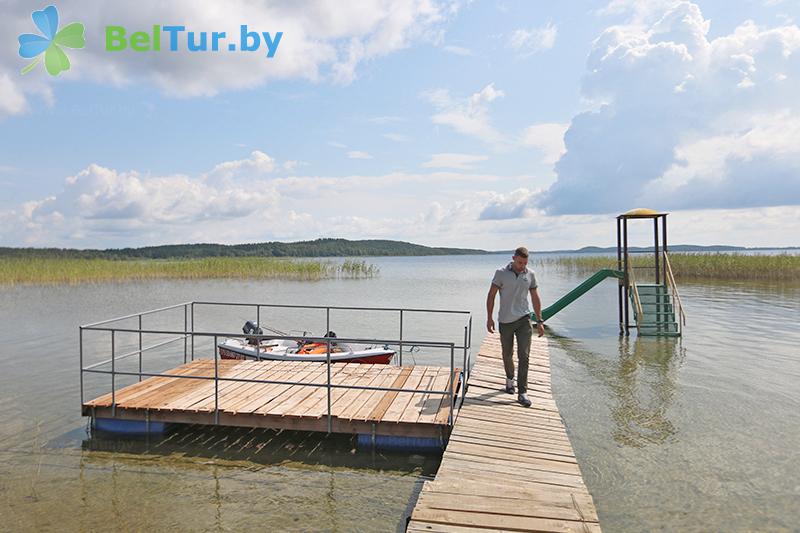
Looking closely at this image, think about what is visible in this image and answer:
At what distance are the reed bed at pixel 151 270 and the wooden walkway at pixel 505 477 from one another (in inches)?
1256

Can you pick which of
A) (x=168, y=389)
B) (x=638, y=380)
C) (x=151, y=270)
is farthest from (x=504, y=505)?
(x=151, y=270)

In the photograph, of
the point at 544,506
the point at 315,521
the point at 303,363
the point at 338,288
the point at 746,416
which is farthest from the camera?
the point at 338,288

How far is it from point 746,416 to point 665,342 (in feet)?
24.1

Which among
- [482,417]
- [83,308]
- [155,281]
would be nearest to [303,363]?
[482,417]

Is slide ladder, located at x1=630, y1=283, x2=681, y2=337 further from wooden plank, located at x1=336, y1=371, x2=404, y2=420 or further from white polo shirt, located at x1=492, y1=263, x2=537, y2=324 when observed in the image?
white polo shirt, located at x1=492, y1=263, x2=537, y2=324

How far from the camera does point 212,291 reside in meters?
30.8

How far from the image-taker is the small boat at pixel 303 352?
1059cm

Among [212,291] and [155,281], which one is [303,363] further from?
[155,281]

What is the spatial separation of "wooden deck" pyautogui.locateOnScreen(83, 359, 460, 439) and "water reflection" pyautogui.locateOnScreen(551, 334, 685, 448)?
278 centimetres

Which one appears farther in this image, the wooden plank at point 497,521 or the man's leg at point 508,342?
the man's leg at point 508,342

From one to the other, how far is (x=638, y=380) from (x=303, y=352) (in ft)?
21.9

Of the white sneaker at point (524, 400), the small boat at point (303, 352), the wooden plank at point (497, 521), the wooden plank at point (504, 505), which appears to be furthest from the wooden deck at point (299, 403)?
the wooden plank at point (497, 521)

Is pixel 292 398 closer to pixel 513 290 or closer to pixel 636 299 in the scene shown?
pixel 513 290

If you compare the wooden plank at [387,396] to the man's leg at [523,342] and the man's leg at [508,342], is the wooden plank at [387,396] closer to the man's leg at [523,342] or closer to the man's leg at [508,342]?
the man's leg at [508,342]
